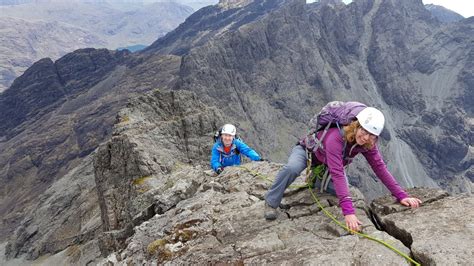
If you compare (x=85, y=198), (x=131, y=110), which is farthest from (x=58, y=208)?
(x=131, y=110)

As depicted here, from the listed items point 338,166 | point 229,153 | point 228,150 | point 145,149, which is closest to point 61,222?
point 145,149

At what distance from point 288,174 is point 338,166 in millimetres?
2147

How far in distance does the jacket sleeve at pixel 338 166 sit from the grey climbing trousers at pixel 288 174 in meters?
1.73

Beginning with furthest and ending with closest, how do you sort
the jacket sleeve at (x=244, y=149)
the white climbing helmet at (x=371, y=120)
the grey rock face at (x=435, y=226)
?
the jacket sleeve at (x=244, y=149)
the white climbing helmet at (x=371, y=120)
the grey rock face at (x=435, y=226)

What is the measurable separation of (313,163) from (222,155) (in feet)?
29.8

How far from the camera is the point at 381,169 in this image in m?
12.0

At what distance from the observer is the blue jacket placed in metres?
20.7

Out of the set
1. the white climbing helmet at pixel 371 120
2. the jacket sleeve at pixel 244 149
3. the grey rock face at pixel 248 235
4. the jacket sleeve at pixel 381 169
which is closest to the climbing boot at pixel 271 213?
the grey rock face at pixel 248 235

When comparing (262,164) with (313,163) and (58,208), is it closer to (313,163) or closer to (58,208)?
(313,163)

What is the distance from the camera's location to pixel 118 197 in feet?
133

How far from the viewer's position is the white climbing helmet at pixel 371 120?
10305 millimetres

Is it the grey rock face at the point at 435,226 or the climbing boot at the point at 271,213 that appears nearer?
the grey rock face at the point at 435,226

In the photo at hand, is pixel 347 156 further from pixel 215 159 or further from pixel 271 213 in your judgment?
pixel 215 159

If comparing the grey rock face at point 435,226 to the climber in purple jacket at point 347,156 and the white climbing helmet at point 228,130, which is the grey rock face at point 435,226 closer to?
the climber in purple jacket at point 347,156
